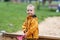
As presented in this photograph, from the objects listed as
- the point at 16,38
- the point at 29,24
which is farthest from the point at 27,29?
the point at 16,38

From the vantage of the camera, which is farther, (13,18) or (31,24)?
(13,18)

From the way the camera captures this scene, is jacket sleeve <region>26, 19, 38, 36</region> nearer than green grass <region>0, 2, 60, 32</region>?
Yes

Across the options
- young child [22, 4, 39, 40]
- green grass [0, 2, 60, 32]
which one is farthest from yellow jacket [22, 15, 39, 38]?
green grass [0, 2, 60, 32]

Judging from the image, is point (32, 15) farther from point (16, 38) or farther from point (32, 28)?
point (16, 38)

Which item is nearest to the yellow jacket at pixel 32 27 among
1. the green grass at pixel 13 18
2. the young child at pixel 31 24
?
the young child at pixel 31 24

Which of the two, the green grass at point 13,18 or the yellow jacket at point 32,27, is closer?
the yellow jacket at point 32,27

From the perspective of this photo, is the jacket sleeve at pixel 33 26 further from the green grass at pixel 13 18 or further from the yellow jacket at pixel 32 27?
the green grass at pixel 13 18

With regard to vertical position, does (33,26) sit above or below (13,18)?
above

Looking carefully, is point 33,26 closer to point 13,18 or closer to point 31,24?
point 31,24

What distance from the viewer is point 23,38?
586 centimetres

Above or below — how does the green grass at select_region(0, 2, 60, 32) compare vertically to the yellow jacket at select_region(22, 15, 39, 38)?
below

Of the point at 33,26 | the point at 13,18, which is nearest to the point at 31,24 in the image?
the point at 33,26

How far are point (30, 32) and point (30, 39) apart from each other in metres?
0.22

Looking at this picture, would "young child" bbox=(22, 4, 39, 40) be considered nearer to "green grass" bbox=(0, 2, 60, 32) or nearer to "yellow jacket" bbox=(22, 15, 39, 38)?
"yellow jacket" bbox=(22, 15, 39, 38)
